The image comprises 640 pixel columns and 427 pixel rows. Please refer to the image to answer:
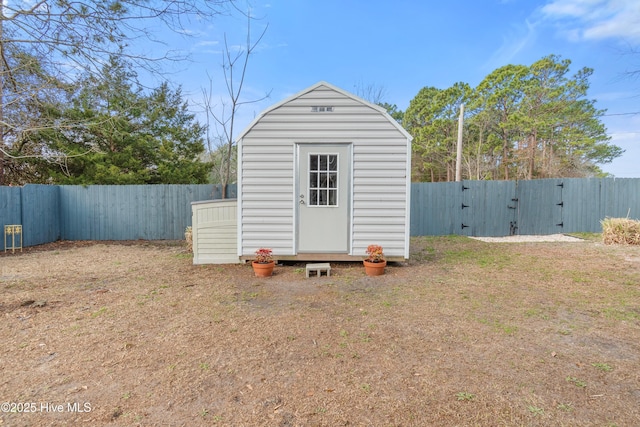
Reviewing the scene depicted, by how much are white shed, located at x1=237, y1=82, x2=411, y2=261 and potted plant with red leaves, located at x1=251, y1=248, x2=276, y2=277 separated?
0.44m

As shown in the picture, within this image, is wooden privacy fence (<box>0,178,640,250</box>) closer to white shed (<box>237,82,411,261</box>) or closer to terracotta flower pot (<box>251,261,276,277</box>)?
white shed (<box>237,82,411,261</box>)

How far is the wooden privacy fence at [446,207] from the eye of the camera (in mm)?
8602

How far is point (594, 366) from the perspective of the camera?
2230 mm

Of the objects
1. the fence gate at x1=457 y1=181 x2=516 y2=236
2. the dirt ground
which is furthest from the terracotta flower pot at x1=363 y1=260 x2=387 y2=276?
the fence gate at x1=457 y1=181 x2=516 y2=236

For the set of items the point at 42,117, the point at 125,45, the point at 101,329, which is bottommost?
the point at 101,329

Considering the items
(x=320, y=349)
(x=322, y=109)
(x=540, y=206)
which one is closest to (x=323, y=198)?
(x=322, y=109)

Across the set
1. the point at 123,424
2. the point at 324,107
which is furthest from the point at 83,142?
the point at 123,424

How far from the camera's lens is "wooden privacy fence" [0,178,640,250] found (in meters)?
8.60

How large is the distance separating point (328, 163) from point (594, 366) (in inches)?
156

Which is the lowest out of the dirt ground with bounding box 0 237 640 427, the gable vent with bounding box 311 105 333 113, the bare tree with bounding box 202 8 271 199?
the dirt ground with bounding box 0 237 640 427

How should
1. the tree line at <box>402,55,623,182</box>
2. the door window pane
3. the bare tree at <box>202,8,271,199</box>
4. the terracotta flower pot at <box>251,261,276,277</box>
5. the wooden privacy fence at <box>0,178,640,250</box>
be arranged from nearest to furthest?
the terracotta flower pot at <box>251,261,276,277</box>
the door window pane
the bare tree at <box>202,8,271,199</box>
the wooden privacy fence at <box>0,178,640,250</box>
the tree line at <box>402,55,623,182</box>

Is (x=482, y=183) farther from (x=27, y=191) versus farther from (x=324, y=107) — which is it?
(x=27, y=191)

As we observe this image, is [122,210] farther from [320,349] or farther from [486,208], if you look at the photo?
[486,208]

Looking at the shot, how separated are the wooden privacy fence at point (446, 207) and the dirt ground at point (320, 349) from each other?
3.98 meters
